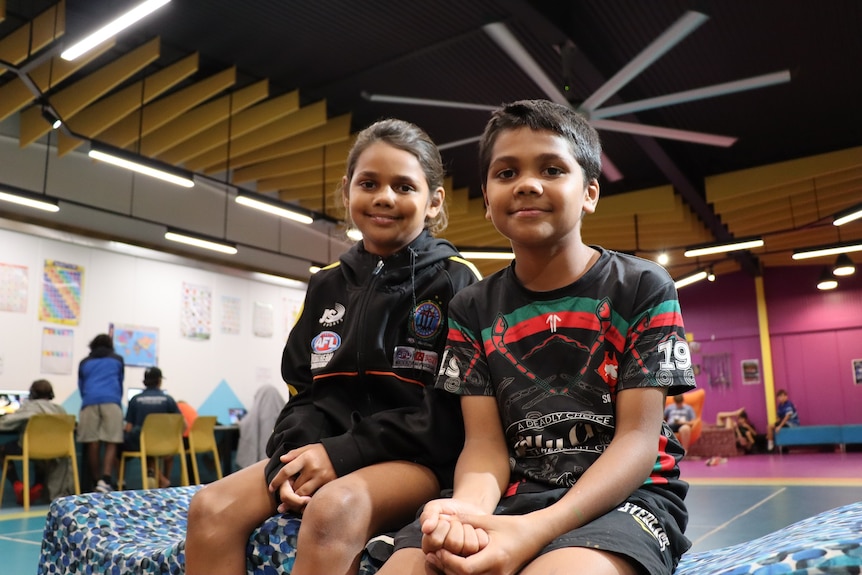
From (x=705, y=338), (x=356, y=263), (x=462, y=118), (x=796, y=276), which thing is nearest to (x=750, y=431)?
(x=705, y=338)

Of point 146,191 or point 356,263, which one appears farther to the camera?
point 146,191

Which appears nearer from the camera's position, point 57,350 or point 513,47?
point 513,47

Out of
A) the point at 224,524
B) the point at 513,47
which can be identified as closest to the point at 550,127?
the point at 224,524

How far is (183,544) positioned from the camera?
1407 mm

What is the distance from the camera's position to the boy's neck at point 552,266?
→ 48.9 inches

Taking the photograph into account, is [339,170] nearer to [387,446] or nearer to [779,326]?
[387,446]

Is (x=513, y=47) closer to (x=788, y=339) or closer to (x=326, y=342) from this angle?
(x=326, y=342)

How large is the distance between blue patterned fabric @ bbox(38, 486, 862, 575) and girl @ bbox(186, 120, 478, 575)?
0.06m

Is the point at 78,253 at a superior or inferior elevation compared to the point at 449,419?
superior

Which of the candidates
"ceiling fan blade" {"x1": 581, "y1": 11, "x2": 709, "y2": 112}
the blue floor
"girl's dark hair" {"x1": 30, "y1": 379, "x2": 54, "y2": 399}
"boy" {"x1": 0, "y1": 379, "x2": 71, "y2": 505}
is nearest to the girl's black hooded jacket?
the blue floor

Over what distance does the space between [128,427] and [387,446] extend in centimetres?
667

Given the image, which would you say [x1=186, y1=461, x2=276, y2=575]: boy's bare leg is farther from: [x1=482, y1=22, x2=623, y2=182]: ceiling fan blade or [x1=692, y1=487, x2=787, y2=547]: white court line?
[x1=482, y1=22, x2=623, y2=182]: ceiling fan blade

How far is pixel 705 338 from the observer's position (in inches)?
589

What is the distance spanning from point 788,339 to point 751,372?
102 centimetres
